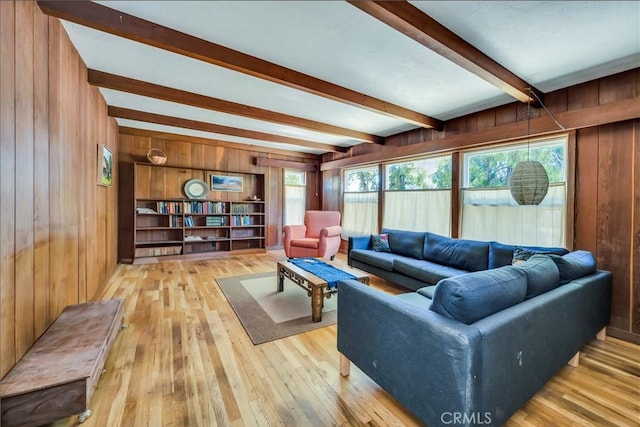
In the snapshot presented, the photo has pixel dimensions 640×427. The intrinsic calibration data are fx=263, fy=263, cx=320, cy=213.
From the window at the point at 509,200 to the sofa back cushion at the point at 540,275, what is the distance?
58.5 inches

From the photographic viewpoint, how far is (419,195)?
14.5 feet

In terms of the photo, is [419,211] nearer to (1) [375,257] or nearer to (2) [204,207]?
(1) [375,257]

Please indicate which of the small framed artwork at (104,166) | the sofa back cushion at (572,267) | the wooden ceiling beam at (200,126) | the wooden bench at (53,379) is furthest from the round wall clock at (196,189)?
the sofa back cushion at (572,267)

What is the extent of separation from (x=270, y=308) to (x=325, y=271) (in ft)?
2.38

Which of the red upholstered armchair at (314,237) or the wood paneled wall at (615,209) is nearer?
the wood paneled wall at (615,209)

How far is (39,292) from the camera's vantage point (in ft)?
5.61

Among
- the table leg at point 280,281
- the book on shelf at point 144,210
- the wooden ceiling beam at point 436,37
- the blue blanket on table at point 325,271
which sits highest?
the wooden ceiling beam at point 436,37

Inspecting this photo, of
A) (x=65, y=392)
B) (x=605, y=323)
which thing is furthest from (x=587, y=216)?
(x=65, y=392)

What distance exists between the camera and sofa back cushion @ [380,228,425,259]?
3771mm

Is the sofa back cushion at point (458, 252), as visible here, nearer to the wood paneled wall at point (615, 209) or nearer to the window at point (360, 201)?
the wood paneled wall at point (615, 209)

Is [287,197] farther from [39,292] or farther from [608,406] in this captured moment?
[608,406]

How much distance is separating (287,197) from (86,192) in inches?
166

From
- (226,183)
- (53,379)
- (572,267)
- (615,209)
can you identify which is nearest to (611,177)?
(615,209)

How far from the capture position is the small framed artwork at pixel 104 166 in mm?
3154
